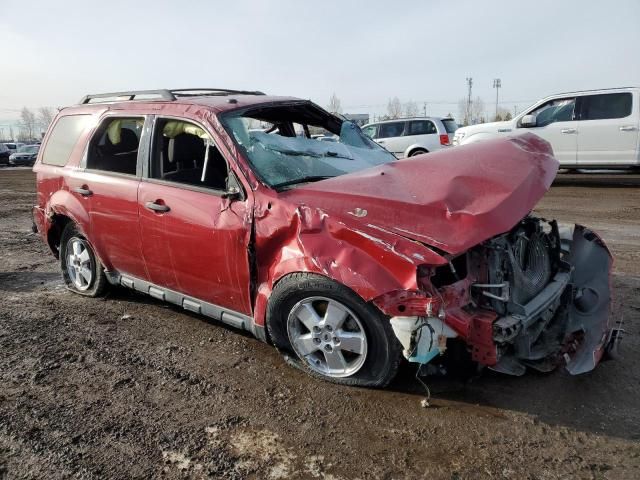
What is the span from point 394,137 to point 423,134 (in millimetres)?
932

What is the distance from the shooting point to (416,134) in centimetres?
1545

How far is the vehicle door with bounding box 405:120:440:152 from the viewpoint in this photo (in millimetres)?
15094

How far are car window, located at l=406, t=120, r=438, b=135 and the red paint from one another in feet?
37.3

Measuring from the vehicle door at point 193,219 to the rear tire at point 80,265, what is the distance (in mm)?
1043

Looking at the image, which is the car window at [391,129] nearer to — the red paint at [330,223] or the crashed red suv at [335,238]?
the crashed red suv at [335,238]

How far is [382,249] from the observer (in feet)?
9.08

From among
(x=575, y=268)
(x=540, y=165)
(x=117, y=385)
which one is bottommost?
(x=117, y=385)

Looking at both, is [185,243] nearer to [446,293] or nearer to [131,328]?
[131,328]

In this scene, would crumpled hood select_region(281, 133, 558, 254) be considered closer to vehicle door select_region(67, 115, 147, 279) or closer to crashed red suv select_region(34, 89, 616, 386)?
crashed red suv select_region(34, 89, 616, 386)

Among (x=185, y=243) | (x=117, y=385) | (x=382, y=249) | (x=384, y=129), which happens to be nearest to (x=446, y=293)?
(x=382, y=249)

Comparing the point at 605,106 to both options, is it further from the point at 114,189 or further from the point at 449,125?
the point at 114,189

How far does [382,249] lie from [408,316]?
0.39 m

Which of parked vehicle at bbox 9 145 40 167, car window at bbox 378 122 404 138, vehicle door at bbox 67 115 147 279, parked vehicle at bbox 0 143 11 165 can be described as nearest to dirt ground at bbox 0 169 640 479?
vehicle door at bbox 67 115 147 279

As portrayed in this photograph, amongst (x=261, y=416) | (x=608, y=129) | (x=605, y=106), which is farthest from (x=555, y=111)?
(x=261, y=416)
